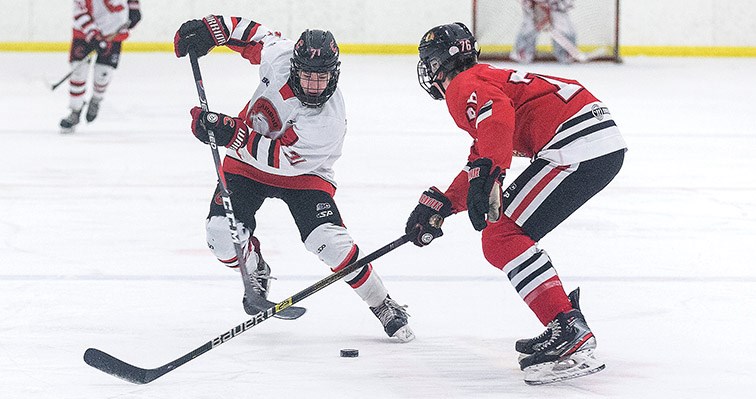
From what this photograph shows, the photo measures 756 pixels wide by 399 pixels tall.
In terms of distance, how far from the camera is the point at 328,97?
3010mm

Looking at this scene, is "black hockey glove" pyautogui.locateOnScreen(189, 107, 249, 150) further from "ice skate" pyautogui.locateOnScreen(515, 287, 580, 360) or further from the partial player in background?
the partial player in background

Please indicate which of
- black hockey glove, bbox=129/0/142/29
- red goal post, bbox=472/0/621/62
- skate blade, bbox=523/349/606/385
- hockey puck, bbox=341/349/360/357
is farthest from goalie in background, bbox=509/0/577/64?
skate blade, bbox=523/349/606/385

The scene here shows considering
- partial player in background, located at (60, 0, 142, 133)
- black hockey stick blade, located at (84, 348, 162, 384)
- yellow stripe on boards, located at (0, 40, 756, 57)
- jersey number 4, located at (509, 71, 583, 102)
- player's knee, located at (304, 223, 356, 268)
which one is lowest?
yellow stripe on boards, located at (0, 40, 756, 57)

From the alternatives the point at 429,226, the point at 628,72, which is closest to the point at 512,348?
the point at 429,226

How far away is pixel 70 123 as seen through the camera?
6812 mm

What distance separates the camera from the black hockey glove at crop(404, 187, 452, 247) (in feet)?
9.06

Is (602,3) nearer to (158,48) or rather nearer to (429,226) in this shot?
(158,48)

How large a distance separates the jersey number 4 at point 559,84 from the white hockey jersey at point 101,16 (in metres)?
4.49

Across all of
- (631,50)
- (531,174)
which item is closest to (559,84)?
(531,174)

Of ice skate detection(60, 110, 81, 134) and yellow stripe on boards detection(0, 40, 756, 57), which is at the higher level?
ice skate detection(60, 110, 81, 134)

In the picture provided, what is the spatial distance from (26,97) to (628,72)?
4.97 m

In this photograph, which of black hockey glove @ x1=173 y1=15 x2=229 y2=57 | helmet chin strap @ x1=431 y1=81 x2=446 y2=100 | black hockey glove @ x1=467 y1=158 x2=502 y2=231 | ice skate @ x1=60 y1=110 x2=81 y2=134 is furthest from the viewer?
ice skate @ x1=60 y1=110 x2=81 y2=134

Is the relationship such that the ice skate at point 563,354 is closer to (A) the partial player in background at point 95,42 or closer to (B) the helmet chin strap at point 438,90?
(B) the helmet chin strap at point 438,90

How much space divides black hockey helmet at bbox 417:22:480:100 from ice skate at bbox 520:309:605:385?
0.60m
